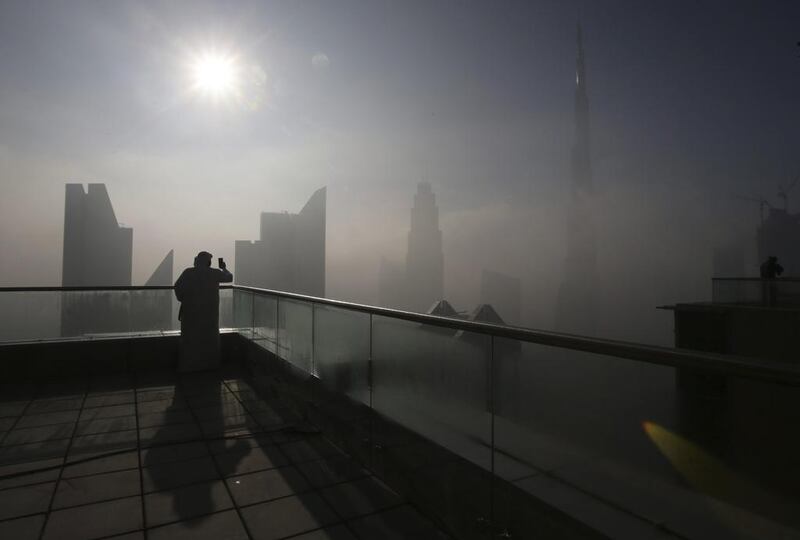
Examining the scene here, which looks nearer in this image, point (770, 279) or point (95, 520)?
point (95, 520)

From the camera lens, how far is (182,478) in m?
3.49

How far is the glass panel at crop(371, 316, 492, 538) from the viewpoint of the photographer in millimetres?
2582

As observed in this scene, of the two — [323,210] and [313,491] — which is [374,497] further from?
[323,210]

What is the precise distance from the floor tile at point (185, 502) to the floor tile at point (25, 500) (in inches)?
26.0

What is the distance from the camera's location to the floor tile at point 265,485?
3180mm

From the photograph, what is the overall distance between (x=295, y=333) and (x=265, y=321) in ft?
5.19

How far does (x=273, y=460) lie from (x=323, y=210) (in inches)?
3990

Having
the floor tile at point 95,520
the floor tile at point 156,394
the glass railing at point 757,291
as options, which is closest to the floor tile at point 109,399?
the floor tile at point 156,394

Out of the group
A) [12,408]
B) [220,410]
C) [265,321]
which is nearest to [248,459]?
[220,410]

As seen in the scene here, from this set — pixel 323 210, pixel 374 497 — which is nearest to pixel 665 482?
pixel 374 497

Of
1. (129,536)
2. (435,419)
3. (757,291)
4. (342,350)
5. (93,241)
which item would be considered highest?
(93,241)

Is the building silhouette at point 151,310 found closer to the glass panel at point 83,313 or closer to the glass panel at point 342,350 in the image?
the glass panel at point 83,313

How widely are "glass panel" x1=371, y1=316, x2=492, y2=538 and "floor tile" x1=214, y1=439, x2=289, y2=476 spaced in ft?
2.84

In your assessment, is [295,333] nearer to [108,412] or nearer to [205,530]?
[108,412]
